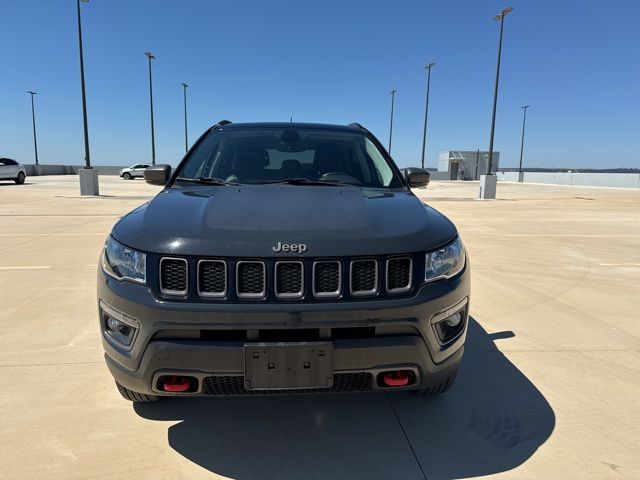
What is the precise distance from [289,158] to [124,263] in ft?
5.32

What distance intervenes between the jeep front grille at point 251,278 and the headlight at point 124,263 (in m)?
0.44

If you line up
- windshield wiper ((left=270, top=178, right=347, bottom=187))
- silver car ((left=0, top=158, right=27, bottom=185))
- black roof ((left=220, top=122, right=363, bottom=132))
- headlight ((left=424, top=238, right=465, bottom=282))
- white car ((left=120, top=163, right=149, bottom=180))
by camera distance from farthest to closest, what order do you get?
1. white car ((left=120, top=163, right=149, bottom=180))
2. silver car ((left=0, top=158, right=27, bottom=185))
3. black roof ((left=220, top=122, right=363, bottom=132))
4. windshield wiper ((left=270, top=178, right=347, bottom=187))
5. headlight ((left=424, top=238, right=465, bottom=282))

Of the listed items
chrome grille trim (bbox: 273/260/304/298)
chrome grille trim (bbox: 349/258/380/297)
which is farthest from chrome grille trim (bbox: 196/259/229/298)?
chrome grille trim (bbox: 349/258/380/297)

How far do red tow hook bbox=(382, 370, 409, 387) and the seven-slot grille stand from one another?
376 mm

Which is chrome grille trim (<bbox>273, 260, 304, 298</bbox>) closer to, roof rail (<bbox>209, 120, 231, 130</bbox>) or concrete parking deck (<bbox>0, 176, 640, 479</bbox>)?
concrete parking deck (<bbox>0, 176, 640, 479</bbox>)

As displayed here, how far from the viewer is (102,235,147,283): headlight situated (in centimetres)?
197

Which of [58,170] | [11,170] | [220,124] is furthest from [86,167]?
[58,170]

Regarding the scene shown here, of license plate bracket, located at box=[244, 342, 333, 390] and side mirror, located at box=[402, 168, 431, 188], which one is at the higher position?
side mirror, located at box=[402, 168, 431, 188]

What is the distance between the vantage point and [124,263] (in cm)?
203

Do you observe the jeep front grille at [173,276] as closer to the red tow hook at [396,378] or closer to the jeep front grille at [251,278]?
the jeep front grille at [251,278]

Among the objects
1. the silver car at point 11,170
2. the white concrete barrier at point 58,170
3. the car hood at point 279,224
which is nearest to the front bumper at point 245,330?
the car hood at point 279,224

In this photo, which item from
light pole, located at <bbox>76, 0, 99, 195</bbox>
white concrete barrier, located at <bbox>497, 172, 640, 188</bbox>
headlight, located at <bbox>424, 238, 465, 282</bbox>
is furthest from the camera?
white concrete barrier, located at <bbox>497, 172, 640, 188</bbox>

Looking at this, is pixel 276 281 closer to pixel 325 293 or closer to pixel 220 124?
pixel 325 293

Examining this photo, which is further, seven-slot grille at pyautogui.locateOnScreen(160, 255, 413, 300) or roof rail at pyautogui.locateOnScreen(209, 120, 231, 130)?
roof rail at pyautogui.locateOnScreen(209, 120, 231, 130)
